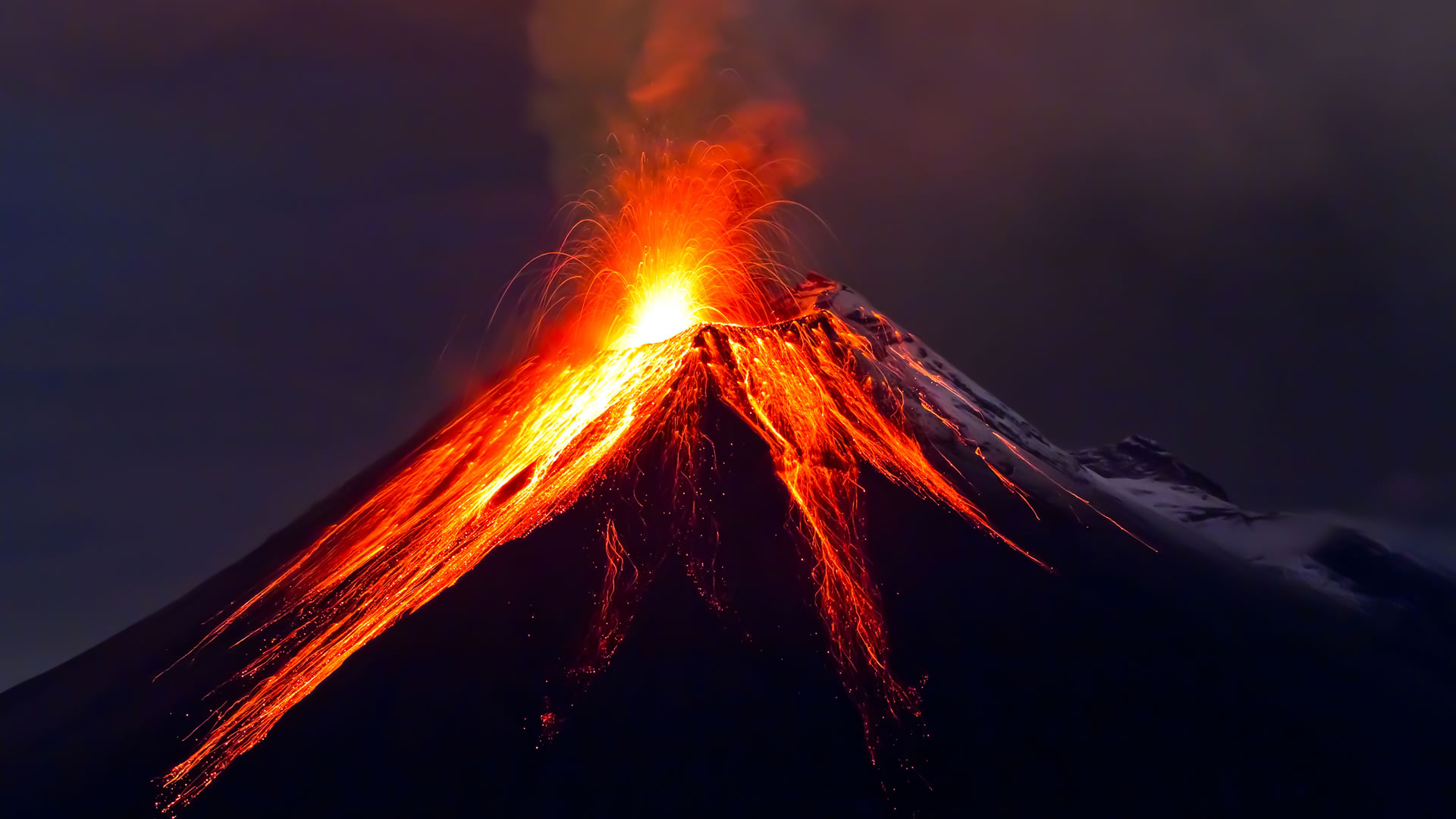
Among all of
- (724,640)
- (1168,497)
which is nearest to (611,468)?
(724,640)

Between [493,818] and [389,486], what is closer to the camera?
[493,818]

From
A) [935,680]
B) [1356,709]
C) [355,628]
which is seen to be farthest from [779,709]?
[1356,709]

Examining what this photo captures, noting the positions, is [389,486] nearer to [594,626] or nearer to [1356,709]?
[594,626]

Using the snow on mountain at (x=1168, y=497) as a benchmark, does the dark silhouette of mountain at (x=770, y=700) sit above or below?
below

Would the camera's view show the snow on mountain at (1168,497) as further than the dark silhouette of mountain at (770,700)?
Yes
